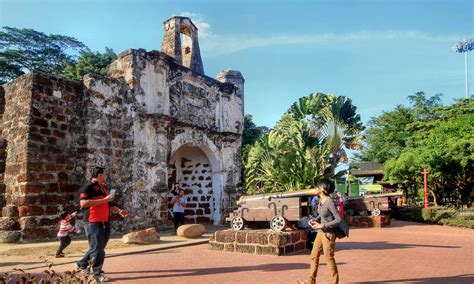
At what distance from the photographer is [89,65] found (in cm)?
2762

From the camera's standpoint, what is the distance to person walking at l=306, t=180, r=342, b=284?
16.4 feet

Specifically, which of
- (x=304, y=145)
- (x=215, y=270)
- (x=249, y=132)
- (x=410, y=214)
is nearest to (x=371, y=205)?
(x=410, y=214)

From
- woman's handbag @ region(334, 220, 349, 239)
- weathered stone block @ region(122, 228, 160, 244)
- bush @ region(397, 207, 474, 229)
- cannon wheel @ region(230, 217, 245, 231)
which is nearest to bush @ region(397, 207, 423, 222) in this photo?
bush @ region(397, 207, 474, 229)

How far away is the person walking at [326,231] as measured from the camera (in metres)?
5.00

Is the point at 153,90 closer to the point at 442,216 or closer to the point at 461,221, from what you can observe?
the point at 461,221

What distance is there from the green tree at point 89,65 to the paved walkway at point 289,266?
68.3ft

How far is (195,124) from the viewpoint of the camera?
14078 millimetres

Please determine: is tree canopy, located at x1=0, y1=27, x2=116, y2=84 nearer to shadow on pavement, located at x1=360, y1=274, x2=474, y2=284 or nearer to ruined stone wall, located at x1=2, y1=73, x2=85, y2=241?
ruined stone wall, located at x1=2, y1=73, x2=85, y2=241

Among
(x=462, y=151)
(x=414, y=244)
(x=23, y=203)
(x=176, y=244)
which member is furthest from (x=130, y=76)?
(x=462, y=151)

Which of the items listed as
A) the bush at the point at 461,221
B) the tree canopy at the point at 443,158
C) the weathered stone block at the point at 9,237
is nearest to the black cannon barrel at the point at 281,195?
the weathered stone block at the point at 9,237

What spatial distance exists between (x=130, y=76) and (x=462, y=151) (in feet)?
55.5

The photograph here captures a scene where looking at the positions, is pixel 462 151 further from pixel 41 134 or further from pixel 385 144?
pixel 41 134

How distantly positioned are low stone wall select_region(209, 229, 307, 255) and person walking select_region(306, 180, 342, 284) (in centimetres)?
260

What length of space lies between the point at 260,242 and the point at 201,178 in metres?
7.75
